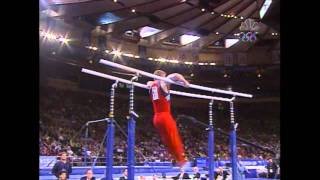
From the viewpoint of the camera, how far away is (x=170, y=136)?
3902 millimetres

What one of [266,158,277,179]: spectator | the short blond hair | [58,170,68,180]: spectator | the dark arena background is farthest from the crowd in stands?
[266,158,277,179]: spectator

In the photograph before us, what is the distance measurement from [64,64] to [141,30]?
75 centimetres

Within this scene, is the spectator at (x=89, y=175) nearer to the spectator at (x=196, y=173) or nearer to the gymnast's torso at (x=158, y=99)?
the gymnast's torso at (x=158, y=99)

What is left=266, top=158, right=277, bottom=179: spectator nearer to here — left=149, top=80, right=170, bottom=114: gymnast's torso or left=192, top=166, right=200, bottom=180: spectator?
left=192, top=166, right=200, bottom=180: spectator

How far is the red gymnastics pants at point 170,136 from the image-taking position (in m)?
3.89

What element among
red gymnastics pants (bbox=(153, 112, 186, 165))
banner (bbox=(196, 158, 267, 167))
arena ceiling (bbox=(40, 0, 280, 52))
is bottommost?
banner (bbox=(196, 158, 267, 167))

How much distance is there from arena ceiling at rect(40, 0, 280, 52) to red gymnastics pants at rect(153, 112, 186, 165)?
0.67 meters

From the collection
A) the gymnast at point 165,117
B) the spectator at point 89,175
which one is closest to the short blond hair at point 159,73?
the gymnast at point 165,117

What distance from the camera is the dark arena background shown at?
371 cm

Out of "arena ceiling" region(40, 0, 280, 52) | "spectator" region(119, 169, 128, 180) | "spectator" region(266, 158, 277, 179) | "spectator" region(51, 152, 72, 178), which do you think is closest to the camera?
"spectator" region(51, 152, 72, 178)

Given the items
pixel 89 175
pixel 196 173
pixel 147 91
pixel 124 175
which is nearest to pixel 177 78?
pixel 147 91
